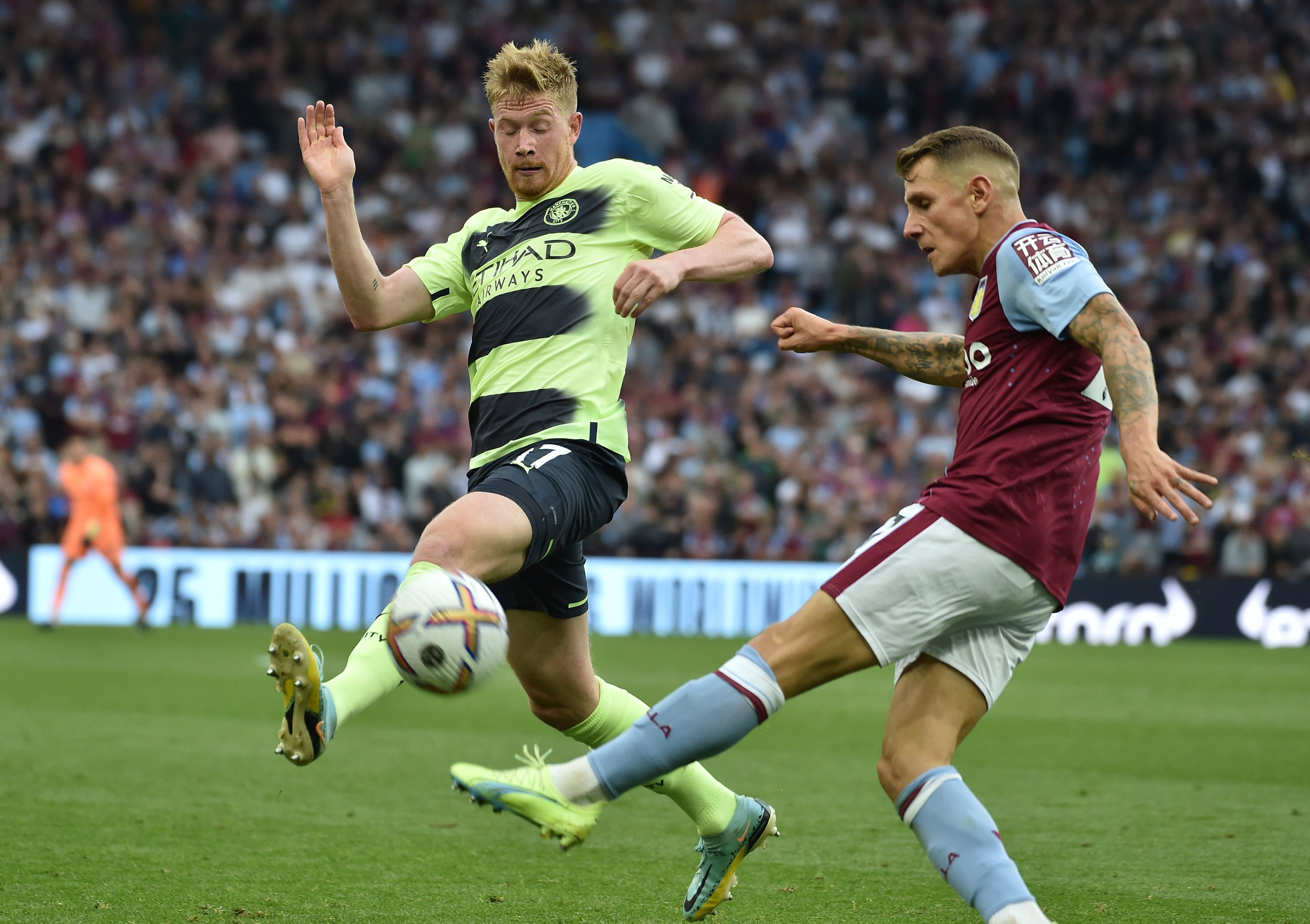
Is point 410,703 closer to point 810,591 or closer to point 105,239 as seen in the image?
point 810,591

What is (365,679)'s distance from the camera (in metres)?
4.30

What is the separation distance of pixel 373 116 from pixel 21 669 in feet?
38.9

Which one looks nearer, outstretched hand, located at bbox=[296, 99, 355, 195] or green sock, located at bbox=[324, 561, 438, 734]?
green sock, located at bbox=[324, 561, 438, 734]

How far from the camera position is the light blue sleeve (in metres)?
3.53

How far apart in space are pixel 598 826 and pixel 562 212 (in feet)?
9.57

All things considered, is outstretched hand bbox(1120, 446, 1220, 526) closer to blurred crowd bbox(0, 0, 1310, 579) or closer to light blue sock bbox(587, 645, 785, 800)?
light blue sock bbox(587, 645, 785, 800)

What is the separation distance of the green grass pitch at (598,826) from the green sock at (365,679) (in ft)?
2.46

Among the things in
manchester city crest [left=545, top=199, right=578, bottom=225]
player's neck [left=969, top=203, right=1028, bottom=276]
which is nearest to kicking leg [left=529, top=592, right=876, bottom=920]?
player's neck [left=969, top=203, right=1028, bottom=276]

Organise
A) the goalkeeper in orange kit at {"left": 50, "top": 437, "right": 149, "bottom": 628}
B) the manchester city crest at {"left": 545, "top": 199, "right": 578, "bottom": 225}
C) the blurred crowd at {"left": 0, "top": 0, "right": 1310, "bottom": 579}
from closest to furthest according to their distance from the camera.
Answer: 1. the manchester city crest at {"left": 545, "top": 199, "right": 578, "bottom": 225}
2. the goalkeeper in orange kit at {"left": 50, "top": 437, "right": 149, "bottom": 628}
3. the blurred crowd at {"left": 0, "top": 0, "right": 1310, "bottom": 579}

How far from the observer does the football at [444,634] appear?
12.4 ft

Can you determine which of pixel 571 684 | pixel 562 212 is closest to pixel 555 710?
pixel 571 684

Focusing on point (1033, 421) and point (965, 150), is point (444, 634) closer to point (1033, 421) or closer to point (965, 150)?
point (1033, 421)

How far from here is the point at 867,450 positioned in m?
18.3

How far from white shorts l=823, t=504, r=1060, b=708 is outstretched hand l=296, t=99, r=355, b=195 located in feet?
6.94
